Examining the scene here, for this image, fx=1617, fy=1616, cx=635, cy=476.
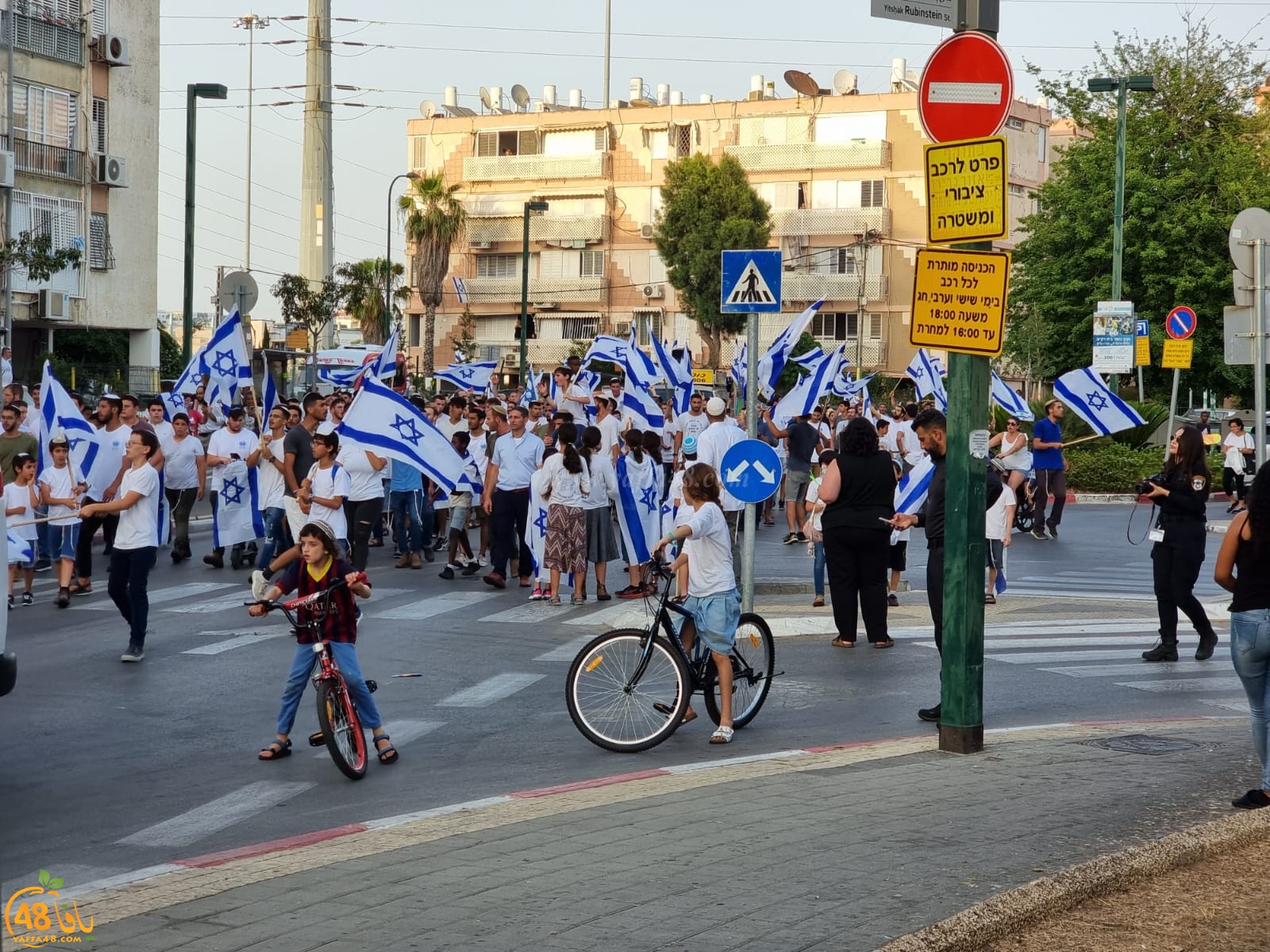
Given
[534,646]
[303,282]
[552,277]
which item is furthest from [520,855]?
[552,277]

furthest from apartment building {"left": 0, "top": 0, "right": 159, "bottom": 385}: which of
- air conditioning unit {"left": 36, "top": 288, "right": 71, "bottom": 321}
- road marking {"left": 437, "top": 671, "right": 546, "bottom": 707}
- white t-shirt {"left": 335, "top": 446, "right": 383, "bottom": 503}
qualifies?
road marking {"left": 437, "top": 671, "right": 546, "bottom": 707}

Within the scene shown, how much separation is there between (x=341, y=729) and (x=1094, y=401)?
15241 mm

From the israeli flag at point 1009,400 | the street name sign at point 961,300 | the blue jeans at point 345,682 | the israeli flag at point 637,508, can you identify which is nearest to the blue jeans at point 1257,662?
the street name sign at point 961,300

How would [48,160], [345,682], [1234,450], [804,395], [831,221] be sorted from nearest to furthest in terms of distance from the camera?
[345,682], [804,395], [1234,450], [48,160], [831,221]

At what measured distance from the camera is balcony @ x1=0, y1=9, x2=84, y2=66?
43.6m

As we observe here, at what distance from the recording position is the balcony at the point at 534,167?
76375 mm

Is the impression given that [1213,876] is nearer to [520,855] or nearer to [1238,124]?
[520,855]

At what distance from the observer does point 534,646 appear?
13.7m

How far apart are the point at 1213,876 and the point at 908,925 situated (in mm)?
1482

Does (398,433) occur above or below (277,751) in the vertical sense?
above

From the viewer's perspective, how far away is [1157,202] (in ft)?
141

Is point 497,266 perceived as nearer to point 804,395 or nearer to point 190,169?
point 190,169

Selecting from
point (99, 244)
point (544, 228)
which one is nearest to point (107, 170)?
point (99, 244)

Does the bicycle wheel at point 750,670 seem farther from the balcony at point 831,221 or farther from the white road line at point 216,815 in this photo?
the balcony at point 831,221
